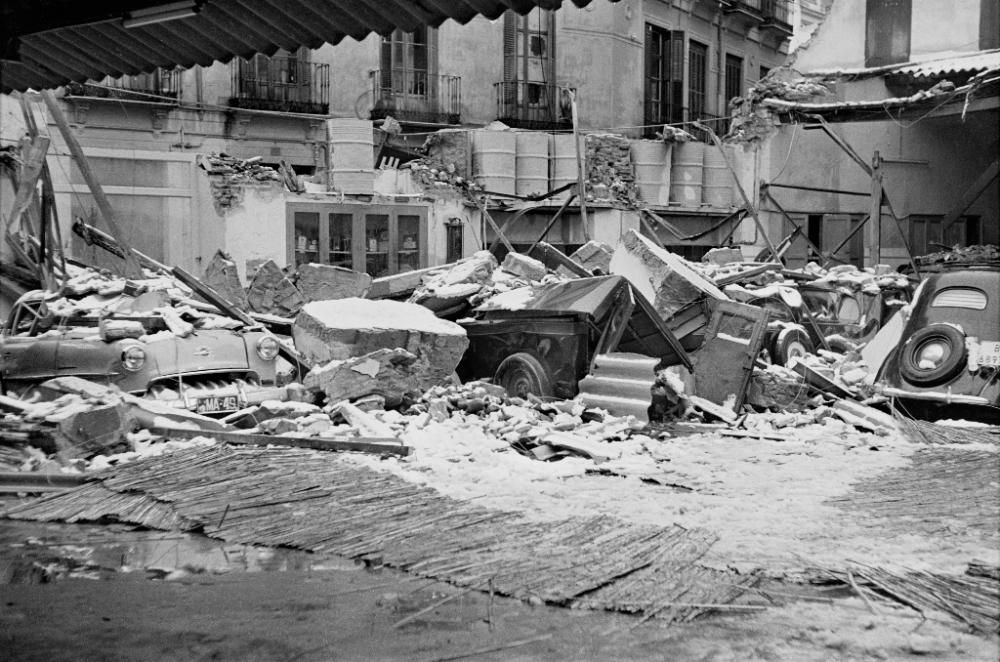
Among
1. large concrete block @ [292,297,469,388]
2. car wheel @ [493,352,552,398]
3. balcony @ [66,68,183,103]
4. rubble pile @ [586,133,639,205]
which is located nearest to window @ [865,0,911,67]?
rubble pile @ [586,133,639,205]

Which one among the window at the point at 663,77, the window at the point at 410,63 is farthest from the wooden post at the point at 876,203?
the window at the point at 663,77

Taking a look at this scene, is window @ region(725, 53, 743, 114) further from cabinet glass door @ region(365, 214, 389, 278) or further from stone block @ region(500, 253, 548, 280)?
stone block @ region(500, 253, 548, 280)

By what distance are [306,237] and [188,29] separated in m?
14.8

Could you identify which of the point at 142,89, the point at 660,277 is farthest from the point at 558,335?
the point at 142,89

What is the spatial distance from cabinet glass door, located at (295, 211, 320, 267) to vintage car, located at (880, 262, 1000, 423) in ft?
39.3

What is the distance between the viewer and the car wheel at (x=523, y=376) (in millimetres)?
11305

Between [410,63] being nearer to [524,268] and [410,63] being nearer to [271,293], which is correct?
[271,293]

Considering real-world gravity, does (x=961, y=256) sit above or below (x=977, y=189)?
below

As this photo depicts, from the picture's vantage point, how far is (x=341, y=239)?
2109cm

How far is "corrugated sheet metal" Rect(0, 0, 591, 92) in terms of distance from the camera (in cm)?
523

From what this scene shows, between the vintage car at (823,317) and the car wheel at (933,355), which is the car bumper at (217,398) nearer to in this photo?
the vintage car at (823,317)

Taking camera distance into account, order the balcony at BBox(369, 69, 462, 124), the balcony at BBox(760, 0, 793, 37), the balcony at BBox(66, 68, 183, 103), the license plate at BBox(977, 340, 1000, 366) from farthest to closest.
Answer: the balcony at BBox(760, 0, 793, 37)
the balcony at BBox(369, 69, 462, 124)
the balcony at BBox(66, 68, 183, 103)
the license plate at BBox(977, 340, 1000, 366)

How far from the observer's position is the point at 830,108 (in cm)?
2173

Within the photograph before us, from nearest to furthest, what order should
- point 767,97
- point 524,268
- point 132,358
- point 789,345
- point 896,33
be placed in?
point 132,358
point 789,345
point 524,268
point 896,33
point 767,97
